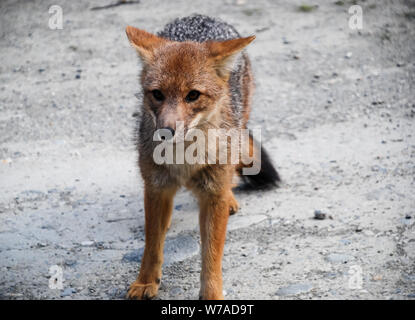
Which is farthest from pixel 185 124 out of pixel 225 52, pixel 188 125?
pixel 225 52

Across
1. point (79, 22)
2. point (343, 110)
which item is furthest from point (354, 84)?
point (79, 22)

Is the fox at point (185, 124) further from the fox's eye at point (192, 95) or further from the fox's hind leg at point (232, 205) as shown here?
the fox's hind leg at point (232, 205)

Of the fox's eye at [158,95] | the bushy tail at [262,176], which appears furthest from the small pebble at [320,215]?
the fox's eye at [158,95]

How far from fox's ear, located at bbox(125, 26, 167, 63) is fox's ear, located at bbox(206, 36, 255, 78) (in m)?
0.38

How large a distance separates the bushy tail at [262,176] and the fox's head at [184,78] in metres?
1.42

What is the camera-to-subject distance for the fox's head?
3.36 m

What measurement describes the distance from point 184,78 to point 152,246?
4.15 ft

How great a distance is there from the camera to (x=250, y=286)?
387 centimetres

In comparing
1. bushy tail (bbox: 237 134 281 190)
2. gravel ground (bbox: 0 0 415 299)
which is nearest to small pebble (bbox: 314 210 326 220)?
gravel ground (bbox: 0 0 415 299)

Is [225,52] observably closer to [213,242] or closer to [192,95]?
[192,95]

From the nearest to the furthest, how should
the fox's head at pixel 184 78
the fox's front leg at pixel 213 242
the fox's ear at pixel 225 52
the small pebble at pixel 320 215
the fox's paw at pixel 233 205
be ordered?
the fox's head at pixel 184 78 < the fox's ear at pixel 225 52 < the fox's front leg at pixel 213 242 < the small pebble at pixel 320 215 < the fox's paw at pixel 233 205

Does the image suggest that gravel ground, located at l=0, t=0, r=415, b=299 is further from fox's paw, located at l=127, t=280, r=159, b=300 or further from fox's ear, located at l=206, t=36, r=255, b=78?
fox's ear, located at l=206, t=36, r=255, b=78

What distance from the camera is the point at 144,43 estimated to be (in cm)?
370

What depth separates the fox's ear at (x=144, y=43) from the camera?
11.8ft
